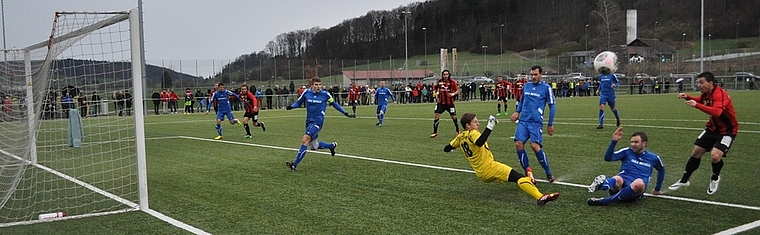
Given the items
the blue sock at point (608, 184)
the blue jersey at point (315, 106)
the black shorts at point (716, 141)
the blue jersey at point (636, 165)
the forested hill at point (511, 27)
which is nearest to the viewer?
the blue sock at point (608, 184)

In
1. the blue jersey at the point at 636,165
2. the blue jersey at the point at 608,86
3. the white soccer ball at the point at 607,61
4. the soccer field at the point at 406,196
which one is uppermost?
the white soccer ball at the point at 607,61

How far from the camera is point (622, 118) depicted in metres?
23.6

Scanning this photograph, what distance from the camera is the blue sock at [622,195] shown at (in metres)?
7.46

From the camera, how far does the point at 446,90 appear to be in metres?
18.2

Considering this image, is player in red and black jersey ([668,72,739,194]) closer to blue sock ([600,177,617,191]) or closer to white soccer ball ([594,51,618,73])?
blue sock ([600,177,617,191])

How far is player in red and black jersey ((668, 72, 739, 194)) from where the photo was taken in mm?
8352

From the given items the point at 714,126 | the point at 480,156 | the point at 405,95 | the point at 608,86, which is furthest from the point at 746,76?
the point at 480,156

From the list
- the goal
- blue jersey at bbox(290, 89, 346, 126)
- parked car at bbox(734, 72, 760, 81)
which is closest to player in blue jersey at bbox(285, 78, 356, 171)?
blue jersey at bbox(290, 89, 346, 126)

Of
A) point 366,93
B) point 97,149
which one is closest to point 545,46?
point 366,93

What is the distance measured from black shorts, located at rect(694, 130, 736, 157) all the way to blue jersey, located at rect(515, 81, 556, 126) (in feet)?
6.98

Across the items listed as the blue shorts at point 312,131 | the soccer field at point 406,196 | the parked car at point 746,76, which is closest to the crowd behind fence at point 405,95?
the parked car at point 746,76

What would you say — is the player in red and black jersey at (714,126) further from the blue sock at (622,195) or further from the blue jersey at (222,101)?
the blue jersey at (222,101)

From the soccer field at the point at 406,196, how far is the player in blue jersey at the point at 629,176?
0.15 metres

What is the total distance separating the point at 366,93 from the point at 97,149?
32.3 m
